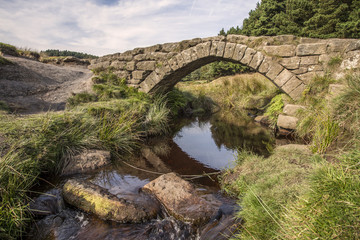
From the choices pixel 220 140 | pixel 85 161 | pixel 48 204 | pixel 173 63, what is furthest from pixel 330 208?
pixel 173 63

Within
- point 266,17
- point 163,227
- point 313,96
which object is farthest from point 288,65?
point 266,17

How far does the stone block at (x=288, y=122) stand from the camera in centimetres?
569

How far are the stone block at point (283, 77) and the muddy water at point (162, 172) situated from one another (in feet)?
5.28

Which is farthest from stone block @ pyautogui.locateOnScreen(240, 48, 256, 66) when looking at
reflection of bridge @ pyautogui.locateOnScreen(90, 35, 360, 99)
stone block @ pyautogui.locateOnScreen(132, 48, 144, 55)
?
stone block @ pyautogui.locateOnScreen(132, 48, 144, 55)

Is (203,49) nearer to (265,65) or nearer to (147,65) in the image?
(265,65)

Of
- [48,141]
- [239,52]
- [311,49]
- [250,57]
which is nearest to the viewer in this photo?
[48,141]

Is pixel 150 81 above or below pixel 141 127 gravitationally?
above

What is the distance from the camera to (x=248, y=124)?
812cm

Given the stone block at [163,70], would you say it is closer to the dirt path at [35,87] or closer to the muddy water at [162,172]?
the muddy water at [162,172]

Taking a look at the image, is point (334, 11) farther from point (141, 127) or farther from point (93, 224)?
point (93, 224)

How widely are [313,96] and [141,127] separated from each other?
4.62 m

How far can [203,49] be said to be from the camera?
6.77 m

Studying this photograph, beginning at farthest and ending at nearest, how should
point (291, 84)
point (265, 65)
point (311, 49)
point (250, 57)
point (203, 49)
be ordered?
1. point (203, 49)
2. point (250, 57)
3. point (265, 65)
4. point (291, 84)
5. point (311, 49)

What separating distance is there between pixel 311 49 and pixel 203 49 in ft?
9.82
